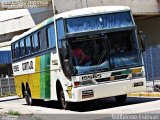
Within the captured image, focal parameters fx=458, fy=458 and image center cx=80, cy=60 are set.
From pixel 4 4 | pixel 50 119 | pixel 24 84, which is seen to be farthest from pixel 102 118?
pixel 4 4

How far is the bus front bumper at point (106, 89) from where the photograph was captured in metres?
14.9

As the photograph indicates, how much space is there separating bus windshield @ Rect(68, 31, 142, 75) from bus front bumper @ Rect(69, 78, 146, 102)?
525mm

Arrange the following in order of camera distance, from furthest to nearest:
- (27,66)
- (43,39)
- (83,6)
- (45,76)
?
(83,6), (27,66), (45,76), (43,39)

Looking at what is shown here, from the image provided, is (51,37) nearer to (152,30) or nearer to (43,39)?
(43,39)

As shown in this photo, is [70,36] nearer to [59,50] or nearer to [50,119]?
[59,50]

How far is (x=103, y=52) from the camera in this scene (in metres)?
15.1

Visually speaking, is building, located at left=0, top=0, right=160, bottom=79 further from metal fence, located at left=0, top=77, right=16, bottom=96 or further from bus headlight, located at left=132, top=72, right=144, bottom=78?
bus headlight, located at left=132, top=72, right=144, bottom=78

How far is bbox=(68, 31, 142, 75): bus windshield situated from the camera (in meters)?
15.0

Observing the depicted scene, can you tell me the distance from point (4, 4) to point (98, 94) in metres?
28.7

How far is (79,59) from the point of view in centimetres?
1498

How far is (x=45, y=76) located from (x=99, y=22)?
4056 mm

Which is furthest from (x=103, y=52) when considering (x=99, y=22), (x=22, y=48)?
(x=22, y=48)

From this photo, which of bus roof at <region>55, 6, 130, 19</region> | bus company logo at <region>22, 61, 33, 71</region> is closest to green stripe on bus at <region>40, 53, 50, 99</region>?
bus company logo at <region>22, 61, 33, 71</region>

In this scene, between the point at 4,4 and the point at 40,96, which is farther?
the point at 4,4
